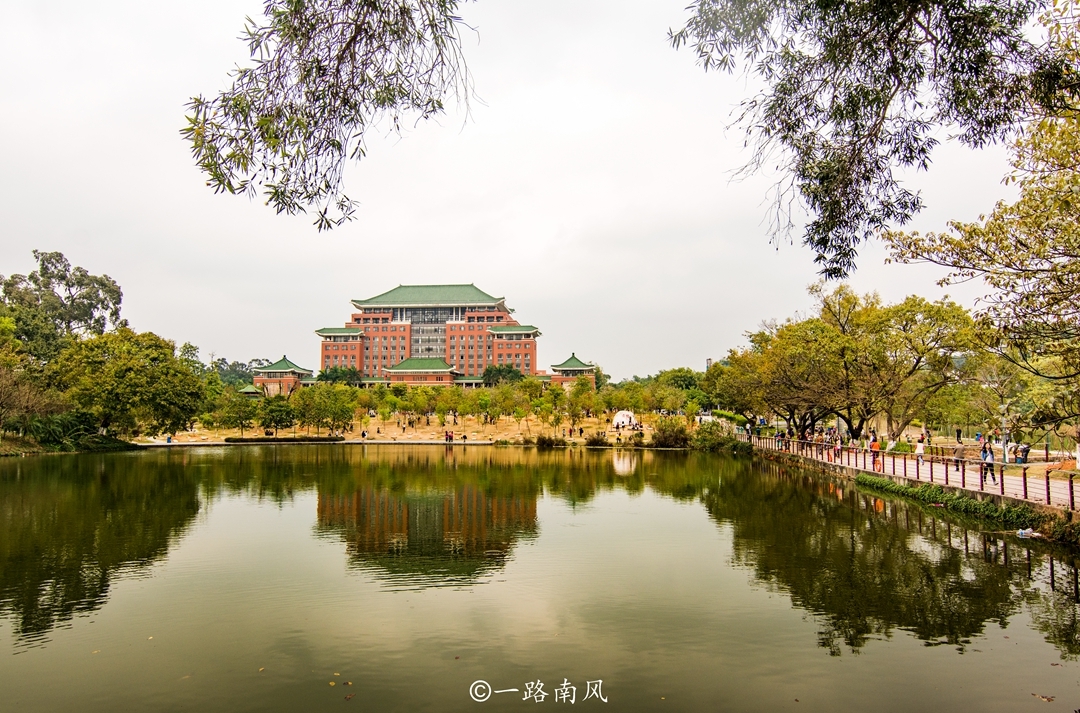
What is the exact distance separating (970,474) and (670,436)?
25.4 metres

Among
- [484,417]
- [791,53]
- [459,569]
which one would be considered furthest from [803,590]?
[484,417]

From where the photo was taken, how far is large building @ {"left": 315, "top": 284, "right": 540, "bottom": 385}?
10369cm

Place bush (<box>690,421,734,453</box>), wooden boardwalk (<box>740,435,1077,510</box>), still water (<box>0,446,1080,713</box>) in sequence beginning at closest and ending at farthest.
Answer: still water (<box>0,446,1080,713</box>) < wooden boardwalk (<box>740,435,1077,510</box>) < bush (<box>690,421,734,453</box>)

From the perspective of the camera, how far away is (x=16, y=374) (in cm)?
3644

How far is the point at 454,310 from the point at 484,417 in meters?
45.9

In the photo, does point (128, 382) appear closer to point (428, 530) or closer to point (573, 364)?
point (428, 530)

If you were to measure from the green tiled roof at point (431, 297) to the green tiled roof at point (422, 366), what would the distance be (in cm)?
1476

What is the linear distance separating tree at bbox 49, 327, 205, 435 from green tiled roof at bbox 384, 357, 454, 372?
5037cm

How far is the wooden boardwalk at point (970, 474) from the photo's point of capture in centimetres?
1447

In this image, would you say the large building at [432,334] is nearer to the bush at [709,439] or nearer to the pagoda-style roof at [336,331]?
the pagoda-style roof at [336,331]

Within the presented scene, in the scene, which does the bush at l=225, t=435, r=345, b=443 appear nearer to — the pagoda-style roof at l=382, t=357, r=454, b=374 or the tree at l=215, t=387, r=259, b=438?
the tree at l=215, t=387, r=259, b=438

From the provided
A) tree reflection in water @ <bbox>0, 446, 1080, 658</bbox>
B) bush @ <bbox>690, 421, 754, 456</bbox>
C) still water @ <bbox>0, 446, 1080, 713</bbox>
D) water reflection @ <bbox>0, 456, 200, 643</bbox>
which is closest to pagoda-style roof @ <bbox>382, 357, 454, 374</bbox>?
bush @ <bbox>690, 421, 754, 456</bbox>

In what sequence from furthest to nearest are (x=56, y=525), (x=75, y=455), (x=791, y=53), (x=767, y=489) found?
(x=75, y=455), (x=767, y=489), (x=56, y=525), (x=791, y=53)

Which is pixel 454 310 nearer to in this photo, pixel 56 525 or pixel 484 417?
pixel 484 417
